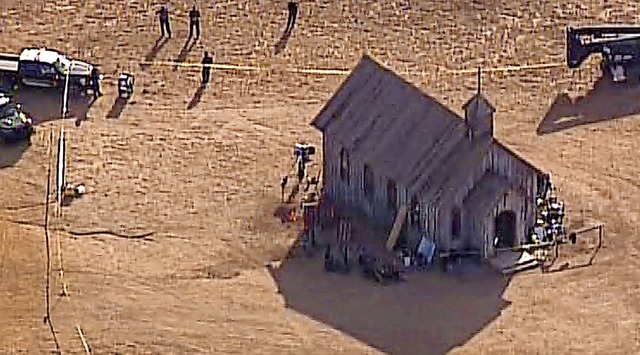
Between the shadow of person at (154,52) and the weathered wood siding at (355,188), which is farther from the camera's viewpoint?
the shadow of person at (154,52)

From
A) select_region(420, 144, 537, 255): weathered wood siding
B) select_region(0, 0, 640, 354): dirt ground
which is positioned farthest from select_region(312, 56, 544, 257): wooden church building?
select_region(0, 0, 640, 354): dirt ground

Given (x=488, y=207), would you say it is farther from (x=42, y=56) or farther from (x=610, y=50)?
(x=42, y=56)

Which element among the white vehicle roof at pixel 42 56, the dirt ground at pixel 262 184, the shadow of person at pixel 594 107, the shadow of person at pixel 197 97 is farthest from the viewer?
the white vehicle roof at pixel 42 56

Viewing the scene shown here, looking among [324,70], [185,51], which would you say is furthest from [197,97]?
[324,70]

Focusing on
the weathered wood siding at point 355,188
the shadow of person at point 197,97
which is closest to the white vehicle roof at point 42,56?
the shadow of person at point 197,97

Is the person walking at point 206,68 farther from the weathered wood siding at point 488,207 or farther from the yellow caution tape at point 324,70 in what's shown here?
the weathered wood siding at point 488,207

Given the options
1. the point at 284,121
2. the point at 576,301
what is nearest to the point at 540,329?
the point at 576,301
